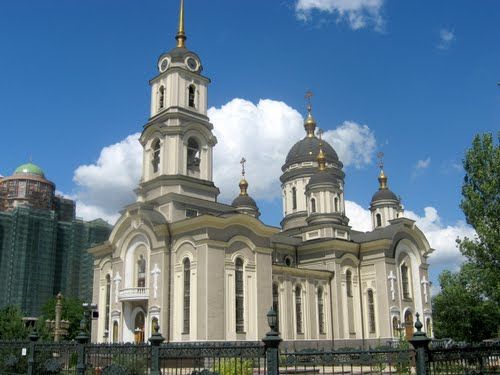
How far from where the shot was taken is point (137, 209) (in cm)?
2930

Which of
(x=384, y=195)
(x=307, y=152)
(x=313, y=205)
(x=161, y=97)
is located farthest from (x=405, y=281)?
(x=161, y=97)

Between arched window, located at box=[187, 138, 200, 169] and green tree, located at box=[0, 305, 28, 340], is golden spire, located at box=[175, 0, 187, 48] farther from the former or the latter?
green tree, located at box=[0, 305, 28, 340]

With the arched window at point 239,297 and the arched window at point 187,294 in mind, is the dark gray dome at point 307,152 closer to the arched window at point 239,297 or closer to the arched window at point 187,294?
the arched window at point 239,297

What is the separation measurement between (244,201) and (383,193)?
1220 centimetres

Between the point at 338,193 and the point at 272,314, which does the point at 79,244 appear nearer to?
the point at 338,193

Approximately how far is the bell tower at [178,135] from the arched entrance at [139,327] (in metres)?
6.25

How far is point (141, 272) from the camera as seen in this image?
2939 centimetres

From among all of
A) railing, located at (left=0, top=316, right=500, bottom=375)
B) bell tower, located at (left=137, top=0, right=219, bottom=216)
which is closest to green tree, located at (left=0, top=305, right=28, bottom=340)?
bell tower, located at (left=137, top=0, right=219, bottom=216)

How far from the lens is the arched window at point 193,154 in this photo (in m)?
31.6

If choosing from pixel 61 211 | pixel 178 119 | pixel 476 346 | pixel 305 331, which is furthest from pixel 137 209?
pixel 61 211

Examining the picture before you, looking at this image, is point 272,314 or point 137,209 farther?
point 137,209

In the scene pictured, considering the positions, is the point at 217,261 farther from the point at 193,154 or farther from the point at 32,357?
the point at 32,357

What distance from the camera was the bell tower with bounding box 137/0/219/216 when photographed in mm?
30656

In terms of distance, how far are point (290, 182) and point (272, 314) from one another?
35679 millimetres
